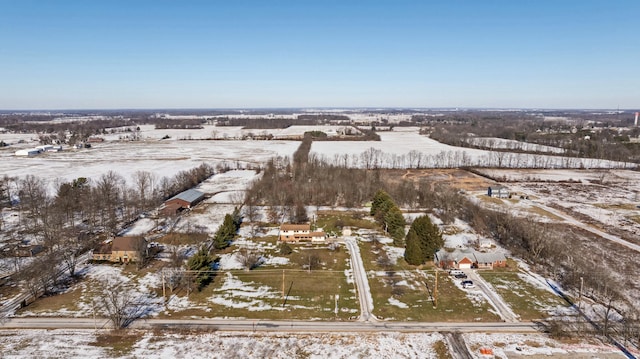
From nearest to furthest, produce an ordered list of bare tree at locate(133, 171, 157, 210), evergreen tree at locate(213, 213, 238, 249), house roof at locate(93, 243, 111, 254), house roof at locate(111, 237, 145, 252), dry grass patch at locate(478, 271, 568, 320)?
dry grass patch at locate(478, 271, 568, 320) → house roof at locate(111, 237, 145, 252) → house roof at locate(93, 243, 111, 254) → evergreen tree at locate(213, 213, 238, 249) → bare tree at locate(133, 171, 157, 210)

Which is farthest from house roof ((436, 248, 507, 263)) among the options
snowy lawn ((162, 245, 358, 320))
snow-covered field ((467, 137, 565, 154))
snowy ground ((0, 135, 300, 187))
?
snow-covered field ((467, 137, 565, 154))

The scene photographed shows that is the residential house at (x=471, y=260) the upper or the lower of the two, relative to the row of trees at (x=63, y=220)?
lower

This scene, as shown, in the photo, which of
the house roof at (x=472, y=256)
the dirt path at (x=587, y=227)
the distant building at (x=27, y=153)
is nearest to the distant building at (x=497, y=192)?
the dirt path at (x=587, y=227)

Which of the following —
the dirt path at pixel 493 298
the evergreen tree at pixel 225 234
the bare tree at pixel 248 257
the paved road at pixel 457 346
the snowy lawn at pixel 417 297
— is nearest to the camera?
the paved road at pixel 457 346

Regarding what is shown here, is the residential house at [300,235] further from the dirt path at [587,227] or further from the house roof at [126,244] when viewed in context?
the dirt path at [587,227]

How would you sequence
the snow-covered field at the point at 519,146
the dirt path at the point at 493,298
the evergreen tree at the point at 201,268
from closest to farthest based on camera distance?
the dirt path at the point at 493,298
the evergreen tree at the point at 201,268
the snow-covered field at the point at 519,146

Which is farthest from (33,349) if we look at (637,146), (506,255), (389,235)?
(637,146)

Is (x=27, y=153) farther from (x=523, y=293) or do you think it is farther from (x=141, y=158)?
(x=523, y=293)

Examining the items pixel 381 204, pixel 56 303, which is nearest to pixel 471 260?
pixel 381 204

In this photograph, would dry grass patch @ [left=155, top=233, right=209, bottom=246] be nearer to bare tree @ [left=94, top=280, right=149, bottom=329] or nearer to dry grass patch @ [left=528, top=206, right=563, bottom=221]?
bare tree @ [left=94, top=280, right=149, bottom=329]
